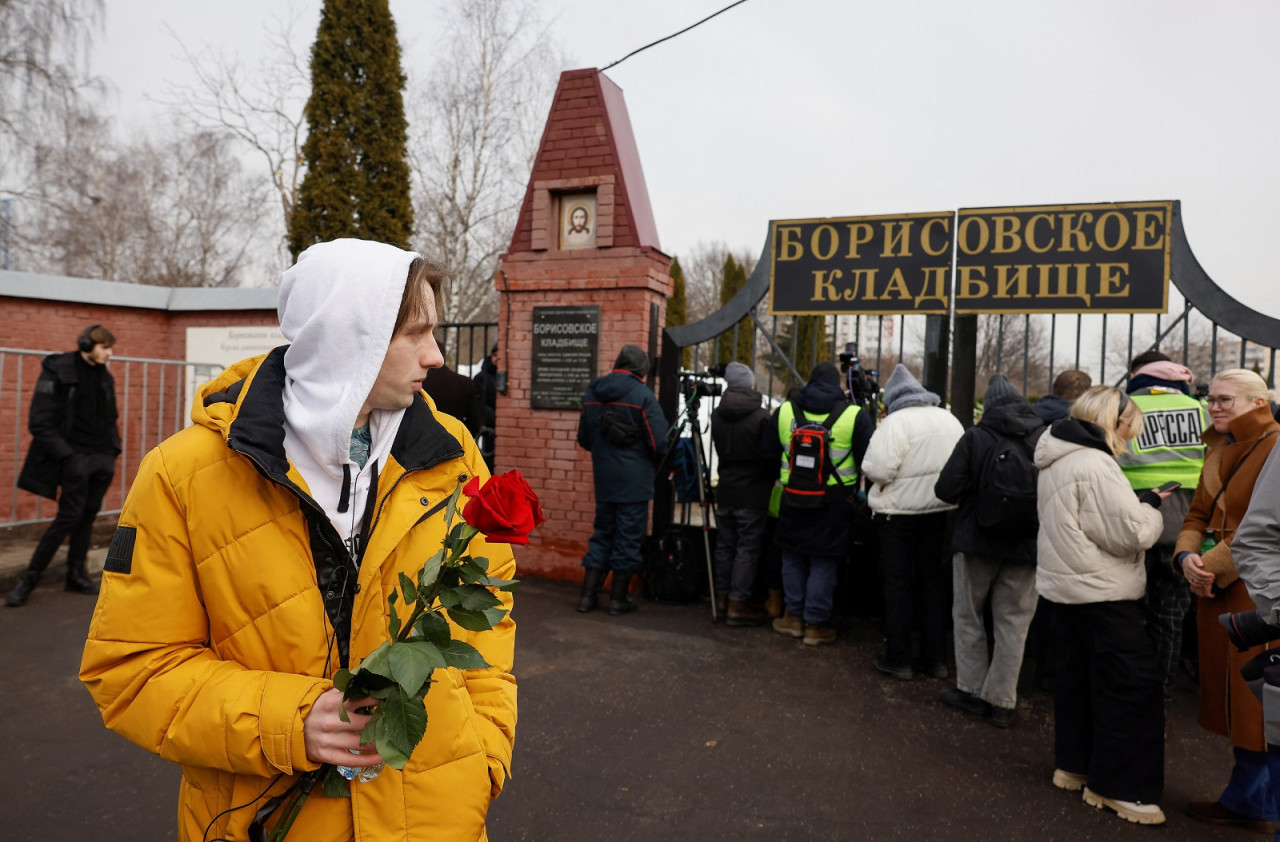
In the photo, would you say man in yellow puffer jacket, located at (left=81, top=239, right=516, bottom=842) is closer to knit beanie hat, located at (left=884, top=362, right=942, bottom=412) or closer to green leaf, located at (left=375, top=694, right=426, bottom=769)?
green leaf, located at (left=375, top=694, right=426, bottom=769)

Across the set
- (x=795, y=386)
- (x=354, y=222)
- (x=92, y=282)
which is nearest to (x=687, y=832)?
(x=795, y=386)

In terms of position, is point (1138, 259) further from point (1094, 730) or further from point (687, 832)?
point (687, 832)

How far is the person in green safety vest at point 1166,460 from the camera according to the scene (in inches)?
172

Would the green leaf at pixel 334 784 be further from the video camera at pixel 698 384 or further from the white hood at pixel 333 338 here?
the video camera at pixel 698 384

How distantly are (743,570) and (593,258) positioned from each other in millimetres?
2798

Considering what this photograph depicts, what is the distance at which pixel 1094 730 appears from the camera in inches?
135

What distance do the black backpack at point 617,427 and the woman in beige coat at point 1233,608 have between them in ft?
11.2

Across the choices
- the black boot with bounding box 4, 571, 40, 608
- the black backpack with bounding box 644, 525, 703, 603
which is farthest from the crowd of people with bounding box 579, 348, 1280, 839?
the black boot with bounding box 4, 571, 40, 608

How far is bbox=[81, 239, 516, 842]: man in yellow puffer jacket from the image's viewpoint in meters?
1.26

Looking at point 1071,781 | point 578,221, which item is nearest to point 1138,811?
point 1071,781

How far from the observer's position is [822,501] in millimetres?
5391

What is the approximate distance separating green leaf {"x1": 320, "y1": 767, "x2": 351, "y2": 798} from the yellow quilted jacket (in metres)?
0.03

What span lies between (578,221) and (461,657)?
19.8 feet

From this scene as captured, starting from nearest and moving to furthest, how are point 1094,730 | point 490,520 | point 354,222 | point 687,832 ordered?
point 490,520 < point 687,832 < point 1094,730 < point 354,222
